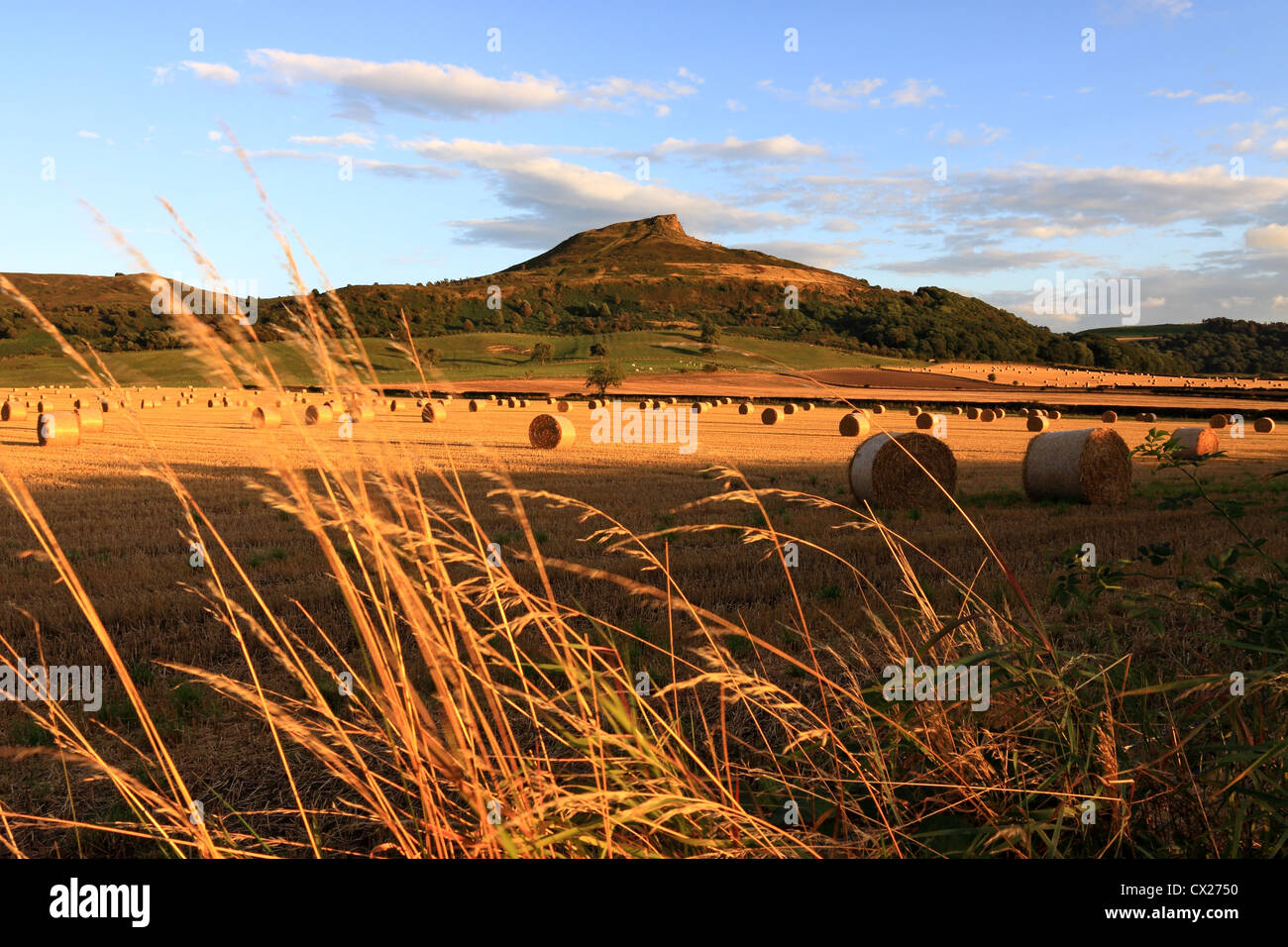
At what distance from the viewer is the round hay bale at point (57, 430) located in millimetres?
26438

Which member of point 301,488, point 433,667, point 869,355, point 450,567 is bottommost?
point 450,567

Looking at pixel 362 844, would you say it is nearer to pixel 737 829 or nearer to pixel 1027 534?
pixel 737 829

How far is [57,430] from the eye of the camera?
87.4 feet

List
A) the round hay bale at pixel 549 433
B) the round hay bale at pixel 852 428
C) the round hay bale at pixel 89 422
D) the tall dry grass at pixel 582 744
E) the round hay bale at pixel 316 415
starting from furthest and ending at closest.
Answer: the round hay bale at pixel 316 415
the round hay bale at pixel 852 428
the round hay bale at pixel 89 422
the round hay bale at pixel 549 433
the tall dry grass at pixel 582 744

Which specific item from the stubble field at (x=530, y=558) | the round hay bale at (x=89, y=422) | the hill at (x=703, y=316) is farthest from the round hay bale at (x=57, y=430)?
the hill at (x=703, y=316)

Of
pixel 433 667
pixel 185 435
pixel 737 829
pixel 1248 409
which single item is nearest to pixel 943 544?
pixel 737 829

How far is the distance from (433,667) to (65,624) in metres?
7.60

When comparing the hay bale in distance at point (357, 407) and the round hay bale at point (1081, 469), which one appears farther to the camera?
the round hay bale at point (1081, 469)

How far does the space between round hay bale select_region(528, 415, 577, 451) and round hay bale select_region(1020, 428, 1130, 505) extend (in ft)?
49.0

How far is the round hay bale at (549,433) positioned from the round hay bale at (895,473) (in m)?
12.8

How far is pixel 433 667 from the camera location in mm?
1981

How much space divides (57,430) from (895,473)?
2583 centimetres

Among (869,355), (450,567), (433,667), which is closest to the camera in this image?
(433,667)

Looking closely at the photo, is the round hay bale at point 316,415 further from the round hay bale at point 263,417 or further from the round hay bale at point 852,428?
the round hay bale at point 263,417
